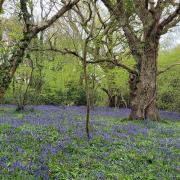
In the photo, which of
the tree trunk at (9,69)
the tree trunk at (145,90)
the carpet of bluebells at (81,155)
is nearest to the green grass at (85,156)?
the carpet of bluebells at (81,155)

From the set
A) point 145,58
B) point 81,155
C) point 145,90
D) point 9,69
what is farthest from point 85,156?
point 145,58

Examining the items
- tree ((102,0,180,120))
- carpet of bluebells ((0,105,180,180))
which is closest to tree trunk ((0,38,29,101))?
carpet of bluebells ((0,105,180,180))

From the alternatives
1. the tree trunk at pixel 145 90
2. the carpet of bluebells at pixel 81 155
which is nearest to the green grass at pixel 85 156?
the carpet of bluebells at pixel 81 155

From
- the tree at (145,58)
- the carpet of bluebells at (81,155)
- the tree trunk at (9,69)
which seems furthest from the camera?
the tree at (145,58)

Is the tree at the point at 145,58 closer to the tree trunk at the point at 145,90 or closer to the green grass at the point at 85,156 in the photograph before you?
the tree trunk at the point at 145,90

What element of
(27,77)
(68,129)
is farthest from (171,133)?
(27,77)

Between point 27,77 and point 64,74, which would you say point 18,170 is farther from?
point 64,74

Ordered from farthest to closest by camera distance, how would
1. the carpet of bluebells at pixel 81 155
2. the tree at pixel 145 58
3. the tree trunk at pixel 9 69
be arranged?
the tree at pixel 145 58
the carpet of bluebells at pixel 81 155
the tree trunk at pixel 9 69

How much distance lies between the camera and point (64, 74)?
3403cm

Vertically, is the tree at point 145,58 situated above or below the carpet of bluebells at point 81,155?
above

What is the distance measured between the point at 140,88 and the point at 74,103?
62.9ft

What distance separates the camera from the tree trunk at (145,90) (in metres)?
21.3

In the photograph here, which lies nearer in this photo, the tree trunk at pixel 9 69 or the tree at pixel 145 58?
the tree trunk at pixel 9 69

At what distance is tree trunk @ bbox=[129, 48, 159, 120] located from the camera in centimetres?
2131
